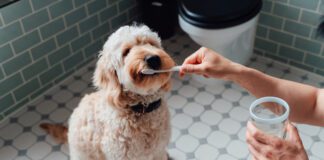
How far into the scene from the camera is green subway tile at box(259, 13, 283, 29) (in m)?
2.21

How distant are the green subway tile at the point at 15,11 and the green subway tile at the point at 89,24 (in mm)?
369

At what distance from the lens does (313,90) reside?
1139mm

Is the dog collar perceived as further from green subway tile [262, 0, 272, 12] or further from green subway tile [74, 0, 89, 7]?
green subway tile [262, 0, 272, 12]

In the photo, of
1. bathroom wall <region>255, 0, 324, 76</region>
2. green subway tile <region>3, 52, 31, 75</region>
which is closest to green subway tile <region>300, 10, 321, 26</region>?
bathroom wall <region>255, 0, 324, 76</region>

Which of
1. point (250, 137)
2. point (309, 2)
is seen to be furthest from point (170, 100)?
point (250, 137)

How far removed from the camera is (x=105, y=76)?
1.26 m

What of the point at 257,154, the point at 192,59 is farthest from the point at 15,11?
the point at 257,154

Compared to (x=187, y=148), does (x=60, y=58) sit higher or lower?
higher

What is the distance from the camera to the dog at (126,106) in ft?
3.83

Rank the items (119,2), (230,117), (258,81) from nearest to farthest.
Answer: (258,81) < (230,117) < (119,2)

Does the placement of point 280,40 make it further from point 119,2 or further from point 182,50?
point 119,2

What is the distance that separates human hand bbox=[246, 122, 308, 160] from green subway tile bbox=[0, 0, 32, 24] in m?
1.42

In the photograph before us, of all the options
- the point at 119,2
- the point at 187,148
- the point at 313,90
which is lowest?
the point at 187,148

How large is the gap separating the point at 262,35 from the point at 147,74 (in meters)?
1.38
